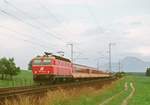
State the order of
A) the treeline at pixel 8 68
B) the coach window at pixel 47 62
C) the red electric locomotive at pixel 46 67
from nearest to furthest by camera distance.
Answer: the red electric locomotive at pixel 46 67, the coach window at pixel 47 62, the treeline at pixel 8 68

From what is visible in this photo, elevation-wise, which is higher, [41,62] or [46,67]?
[41,62]

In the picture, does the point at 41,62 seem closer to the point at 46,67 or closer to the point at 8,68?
the point at 46,67

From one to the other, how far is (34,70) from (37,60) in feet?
3.98

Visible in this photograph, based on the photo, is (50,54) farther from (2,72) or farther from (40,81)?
(2,72)

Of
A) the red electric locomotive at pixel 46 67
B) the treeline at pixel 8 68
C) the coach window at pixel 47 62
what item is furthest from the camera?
the treeline at pixel 8 68

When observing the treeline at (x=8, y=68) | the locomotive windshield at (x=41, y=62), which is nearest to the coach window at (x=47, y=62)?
the locomotive windshield at (x=41, y=62)

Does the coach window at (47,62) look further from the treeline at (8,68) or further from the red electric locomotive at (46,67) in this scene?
the treeline at (8,68)

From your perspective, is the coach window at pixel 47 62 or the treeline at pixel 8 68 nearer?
the coach window at pixel 47 62

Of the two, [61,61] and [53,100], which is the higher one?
[61,61]

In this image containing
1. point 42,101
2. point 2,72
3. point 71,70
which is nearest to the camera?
point 42,101

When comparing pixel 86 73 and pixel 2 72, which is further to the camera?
pixel 2 72

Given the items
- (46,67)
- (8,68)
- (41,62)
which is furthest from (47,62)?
(8,68)

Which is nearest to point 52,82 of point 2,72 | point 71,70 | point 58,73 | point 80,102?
point 58,73

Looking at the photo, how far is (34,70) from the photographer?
46594 millimetres
